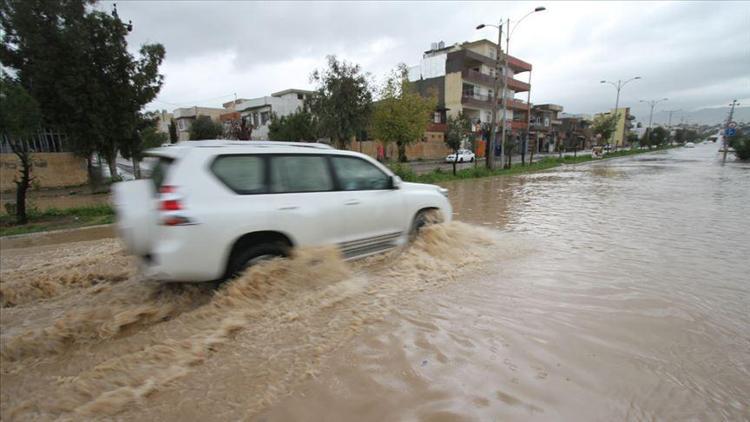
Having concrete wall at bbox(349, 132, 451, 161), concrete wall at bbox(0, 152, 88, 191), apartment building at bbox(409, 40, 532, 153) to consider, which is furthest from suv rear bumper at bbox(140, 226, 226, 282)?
apartment building at bbox(409, 40, 532, 153)

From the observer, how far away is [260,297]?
374 cm

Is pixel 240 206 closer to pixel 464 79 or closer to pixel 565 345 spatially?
pixel 565 345

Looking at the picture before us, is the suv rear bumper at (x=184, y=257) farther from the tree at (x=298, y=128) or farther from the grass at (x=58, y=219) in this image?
the tree at (x=298, y=128)

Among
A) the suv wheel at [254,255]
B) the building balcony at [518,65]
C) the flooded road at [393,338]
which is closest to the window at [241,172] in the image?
the suv wheel at [254,255]

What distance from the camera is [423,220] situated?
5.66m

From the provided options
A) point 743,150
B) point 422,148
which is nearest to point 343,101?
point 422,148

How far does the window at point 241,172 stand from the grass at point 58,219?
284 inches

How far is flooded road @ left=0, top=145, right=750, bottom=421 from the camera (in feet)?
8.27

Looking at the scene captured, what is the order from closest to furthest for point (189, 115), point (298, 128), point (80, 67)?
point (80, 67) → point (298, 128) → point (189, 115)

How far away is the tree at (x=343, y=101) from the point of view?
73.2 feet

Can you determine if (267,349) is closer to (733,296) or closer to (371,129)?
(733,296)

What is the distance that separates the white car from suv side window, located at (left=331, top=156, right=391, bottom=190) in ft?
0.05

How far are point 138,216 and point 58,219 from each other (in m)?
8.28

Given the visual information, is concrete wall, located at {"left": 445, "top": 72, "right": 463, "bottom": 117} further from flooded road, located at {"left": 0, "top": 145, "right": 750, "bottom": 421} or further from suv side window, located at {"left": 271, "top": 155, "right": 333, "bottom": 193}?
suv side window, located at {"left": 271, "top": 155, "right": 333, "bottom": 193}
